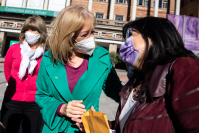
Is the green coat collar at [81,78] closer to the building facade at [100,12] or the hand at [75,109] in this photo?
the hand at [75,109]

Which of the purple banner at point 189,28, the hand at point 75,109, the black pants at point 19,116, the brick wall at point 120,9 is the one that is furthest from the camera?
the brick wall at point 120,9

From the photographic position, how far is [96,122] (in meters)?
0.98

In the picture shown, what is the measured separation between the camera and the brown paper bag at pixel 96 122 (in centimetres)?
94

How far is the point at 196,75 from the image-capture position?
2.33 feet

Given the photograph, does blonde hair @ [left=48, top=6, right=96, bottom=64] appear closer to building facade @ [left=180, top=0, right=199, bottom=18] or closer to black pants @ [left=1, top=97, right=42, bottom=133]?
black pants @ [left=1, top=97, right=42, bottom=133]

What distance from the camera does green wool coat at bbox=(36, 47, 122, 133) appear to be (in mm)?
1309

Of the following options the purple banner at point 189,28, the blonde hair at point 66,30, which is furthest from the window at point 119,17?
the blonde hair at point 66,30

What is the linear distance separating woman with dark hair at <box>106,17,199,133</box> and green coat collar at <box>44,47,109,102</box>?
31cm

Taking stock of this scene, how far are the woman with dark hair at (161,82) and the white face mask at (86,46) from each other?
0.41m

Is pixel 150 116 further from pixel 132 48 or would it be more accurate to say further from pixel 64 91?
pixel 64 91

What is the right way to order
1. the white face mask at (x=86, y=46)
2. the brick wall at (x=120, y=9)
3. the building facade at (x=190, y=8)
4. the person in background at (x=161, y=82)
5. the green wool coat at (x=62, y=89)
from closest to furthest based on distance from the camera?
the person in background at (x=161, y=82) < the green wool coat at (x=62, y=89) < the white face mask at (x=86, y=46) < the building facade at (x=190, y=8) < the brick wall at (x=120, y=9)

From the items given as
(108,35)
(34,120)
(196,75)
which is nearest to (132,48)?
(196,75)

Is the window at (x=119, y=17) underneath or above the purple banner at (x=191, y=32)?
above

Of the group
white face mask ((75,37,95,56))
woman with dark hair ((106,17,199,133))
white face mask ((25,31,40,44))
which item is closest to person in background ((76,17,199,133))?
woman with dark hair ((106,17,199,133))
